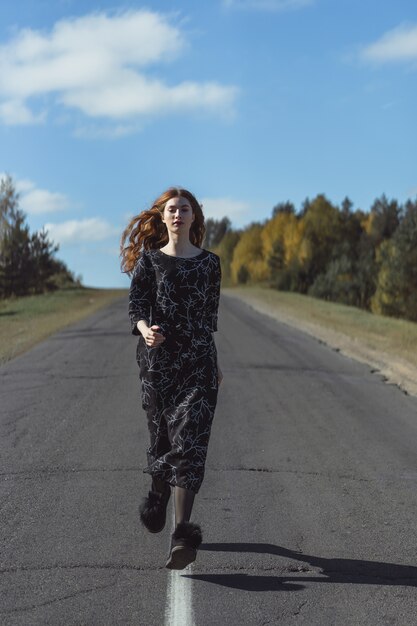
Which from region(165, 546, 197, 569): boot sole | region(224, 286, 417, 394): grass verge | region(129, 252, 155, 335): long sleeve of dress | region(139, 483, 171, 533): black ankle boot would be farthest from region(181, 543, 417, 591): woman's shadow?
region(224, 286, 417, 394): grass verge

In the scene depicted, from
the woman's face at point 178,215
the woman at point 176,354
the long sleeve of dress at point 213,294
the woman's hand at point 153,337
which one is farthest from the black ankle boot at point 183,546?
the woman's face at point 178,215

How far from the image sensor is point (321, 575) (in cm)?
433

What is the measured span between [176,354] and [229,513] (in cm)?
136

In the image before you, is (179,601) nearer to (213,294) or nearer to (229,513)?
(229,513)

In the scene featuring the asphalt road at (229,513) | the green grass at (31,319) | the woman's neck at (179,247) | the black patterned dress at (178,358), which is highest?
the woman's neck at (179,247)

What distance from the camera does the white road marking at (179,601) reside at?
3.69 metres

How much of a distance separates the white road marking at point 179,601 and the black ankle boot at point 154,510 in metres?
0.41

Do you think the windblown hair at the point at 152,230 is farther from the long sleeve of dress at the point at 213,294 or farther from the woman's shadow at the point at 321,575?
the woman's shadow at the point at 321,575

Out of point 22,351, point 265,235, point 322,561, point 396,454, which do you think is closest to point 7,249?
point 22,351

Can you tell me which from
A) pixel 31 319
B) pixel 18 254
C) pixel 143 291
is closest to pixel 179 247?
pixel 143 291

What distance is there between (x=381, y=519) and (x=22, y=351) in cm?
1150

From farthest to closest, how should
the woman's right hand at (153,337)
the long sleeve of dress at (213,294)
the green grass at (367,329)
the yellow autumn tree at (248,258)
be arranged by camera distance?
the yellow autumn tree at (248,258)
the green grass at (367,329)
the long sleeve of dress at (213,294)
the woman's right hand at (153,337)

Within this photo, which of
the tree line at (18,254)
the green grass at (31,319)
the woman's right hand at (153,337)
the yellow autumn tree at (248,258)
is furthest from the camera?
the yellow autumn tree at (248,258)

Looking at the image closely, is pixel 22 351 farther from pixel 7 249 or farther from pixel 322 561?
pixel 7 249
